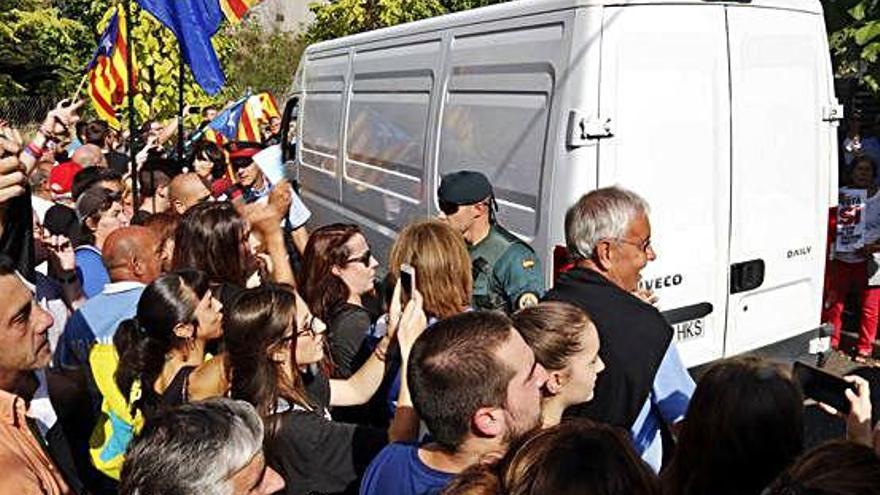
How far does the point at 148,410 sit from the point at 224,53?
772 inches

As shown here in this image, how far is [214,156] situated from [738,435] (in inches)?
320

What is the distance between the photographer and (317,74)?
10047 mm

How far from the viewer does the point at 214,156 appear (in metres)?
9.90

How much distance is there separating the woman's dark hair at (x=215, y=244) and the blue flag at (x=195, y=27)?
130 inches

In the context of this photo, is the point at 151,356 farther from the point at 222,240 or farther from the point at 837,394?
the point at 837,394

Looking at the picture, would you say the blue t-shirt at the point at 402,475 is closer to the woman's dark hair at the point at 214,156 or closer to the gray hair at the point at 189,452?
the gray hair at the point at 189,452

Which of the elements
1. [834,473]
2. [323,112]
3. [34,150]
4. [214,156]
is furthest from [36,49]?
[834,473]

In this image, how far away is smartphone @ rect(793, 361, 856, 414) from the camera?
2.62 m

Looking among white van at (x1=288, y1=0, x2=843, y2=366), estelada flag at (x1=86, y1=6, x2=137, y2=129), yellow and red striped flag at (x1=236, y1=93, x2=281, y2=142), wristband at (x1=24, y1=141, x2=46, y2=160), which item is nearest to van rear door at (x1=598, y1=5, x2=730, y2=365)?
white van at (x1=288, y1=0, x2=843, y2=366)

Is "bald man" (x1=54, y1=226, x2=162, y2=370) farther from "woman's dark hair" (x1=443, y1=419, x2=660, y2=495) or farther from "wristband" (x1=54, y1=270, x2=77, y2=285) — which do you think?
"woman's dark hair" (x1=443, y1=419, x2=660, y2=495)

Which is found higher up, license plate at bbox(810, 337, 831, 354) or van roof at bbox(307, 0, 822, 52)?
van roof at bbox(307, 0, 822, 52)

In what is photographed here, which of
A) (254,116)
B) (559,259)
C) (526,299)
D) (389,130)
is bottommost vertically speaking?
(526,299)

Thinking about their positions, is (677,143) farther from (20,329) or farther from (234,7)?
(234,7)

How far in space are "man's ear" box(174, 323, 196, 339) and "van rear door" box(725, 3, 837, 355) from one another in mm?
2859
